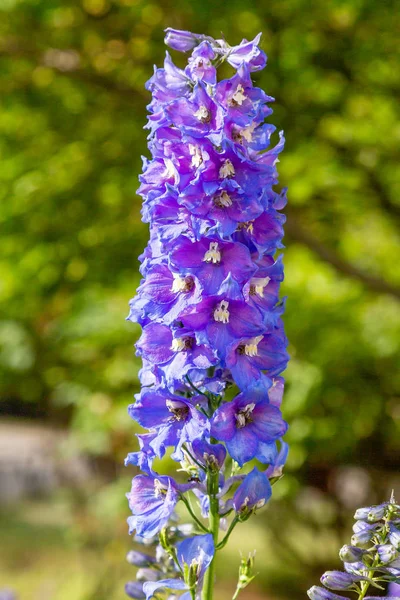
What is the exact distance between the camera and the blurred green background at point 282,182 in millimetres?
5254

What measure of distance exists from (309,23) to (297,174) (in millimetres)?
1111

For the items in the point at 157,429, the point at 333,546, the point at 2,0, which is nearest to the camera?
the point at 157,429

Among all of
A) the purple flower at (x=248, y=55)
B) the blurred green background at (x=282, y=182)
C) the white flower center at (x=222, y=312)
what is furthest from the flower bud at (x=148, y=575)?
the blurred green background at (x=282, y=182)

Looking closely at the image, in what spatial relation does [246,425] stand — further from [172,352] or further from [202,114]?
[202,114]

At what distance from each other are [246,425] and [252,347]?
0.53 feet

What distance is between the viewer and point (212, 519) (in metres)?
1.46

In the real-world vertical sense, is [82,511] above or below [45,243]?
below

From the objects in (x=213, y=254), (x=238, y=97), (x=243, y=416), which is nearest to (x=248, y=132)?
(x=238, y=97)

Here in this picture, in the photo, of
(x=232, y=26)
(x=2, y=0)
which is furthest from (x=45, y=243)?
(x=232, y=26)

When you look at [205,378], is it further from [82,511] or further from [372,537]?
[82,511]

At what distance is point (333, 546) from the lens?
740cm

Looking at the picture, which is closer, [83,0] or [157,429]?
[157,429]

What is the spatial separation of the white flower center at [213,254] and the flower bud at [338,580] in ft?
2.16

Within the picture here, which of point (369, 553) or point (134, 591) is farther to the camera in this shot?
point (134, 591)
